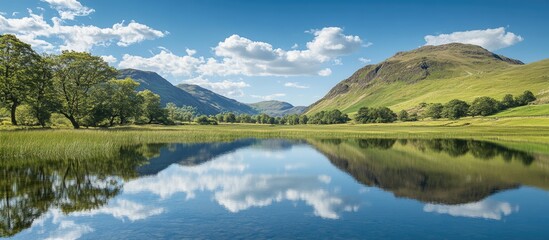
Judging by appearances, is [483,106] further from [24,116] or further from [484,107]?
[24,116]

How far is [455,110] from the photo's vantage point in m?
177

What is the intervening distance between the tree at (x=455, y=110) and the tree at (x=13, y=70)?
173288 millimetres

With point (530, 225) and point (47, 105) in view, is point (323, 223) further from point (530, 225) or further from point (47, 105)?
point (47, 105)

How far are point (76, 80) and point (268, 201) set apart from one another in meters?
74.1

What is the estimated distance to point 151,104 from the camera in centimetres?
12938

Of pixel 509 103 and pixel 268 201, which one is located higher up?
pixel 509 103

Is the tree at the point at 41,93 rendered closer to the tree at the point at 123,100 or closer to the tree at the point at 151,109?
the tree at the point at 123,100

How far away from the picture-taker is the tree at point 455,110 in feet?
579

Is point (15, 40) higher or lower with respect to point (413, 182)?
higher

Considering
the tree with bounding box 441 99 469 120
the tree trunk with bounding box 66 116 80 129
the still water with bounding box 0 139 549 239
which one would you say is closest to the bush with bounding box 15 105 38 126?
the tree trunk with bounding box 66 116 80 129

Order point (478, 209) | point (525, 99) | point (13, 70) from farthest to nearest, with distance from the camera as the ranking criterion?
1. point (525, 99)
2. point (13, 70)
3. point (478, 209)

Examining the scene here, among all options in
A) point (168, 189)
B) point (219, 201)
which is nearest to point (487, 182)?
point (219, 201)

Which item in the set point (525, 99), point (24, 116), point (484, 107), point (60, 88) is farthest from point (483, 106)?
point (24, 116)

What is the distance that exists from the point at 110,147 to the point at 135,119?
68.9m
